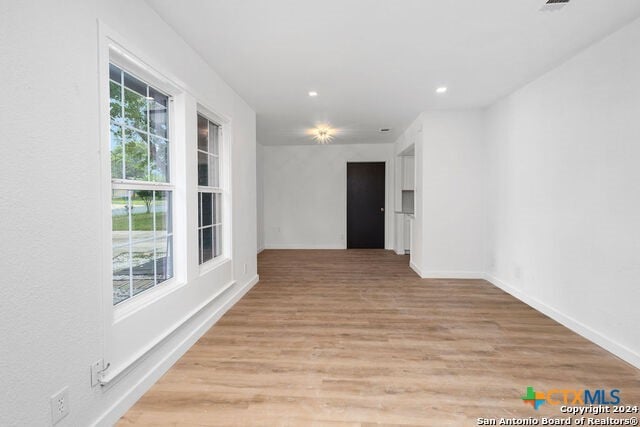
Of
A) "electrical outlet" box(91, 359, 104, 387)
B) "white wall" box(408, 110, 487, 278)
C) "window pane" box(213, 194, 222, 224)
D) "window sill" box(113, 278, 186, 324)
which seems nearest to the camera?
"electrical outlet" box(91, 359, 104, 387)

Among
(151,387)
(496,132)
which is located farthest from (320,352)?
(496,132)

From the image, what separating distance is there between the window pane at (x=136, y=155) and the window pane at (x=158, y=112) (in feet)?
0.55

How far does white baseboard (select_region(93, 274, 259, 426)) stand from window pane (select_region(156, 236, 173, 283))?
460 mm

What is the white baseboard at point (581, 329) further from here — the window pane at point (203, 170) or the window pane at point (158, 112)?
the window pane at point (158, 112)

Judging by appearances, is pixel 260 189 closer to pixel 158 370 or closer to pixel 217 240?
pixel 217 240

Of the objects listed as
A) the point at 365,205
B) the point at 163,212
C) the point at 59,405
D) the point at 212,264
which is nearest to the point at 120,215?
the point at 163,212

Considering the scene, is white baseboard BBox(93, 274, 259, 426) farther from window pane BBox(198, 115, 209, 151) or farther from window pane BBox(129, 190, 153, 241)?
window pane BBox(198, 115, 209, 151)

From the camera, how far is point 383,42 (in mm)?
2598

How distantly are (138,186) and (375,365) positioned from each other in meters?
2.12

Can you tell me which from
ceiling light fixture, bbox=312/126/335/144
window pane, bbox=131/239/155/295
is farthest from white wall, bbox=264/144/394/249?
window pane, bbox=131/239/155/295

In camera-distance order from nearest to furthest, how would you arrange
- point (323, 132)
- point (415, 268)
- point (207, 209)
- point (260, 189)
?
point (207, 209) → point (415, 268) → point (323, 132) → point (260, 189)

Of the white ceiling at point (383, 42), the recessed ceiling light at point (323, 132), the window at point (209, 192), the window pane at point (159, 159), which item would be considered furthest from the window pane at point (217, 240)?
the recessed ceiling light at point (323, 132)

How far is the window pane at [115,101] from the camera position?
191 cm

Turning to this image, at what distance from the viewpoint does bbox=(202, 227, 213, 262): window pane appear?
10.3 ft
